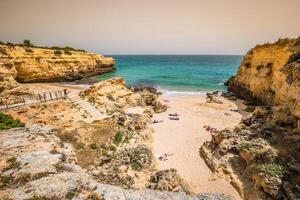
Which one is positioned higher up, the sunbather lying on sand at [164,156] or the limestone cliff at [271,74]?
the limestone cliff at [271,74]

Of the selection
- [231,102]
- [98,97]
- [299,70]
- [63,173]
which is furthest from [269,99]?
[63,173]

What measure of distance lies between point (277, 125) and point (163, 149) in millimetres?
9521

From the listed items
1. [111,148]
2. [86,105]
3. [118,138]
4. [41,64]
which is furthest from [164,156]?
[41,64]

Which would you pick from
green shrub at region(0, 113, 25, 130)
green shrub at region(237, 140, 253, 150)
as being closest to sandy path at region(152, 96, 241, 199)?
green shrub at region(237, 140, 253, 150)

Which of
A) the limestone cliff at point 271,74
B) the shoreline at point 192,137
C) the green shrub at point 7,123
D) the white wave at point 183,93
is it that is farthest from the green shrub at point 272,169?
the white wave at point 183,93

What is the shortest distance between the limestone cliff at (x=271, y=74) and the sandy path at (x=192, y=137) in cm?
486

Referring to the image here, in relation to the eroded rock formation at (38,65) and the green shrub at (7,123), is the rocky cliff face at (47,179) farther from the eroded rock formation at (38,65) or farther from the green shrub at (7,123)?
the eroded rock formation at (38,65)

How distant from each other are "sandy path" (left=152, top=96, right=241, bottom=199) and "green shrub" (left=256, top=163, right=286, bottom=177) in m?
2.18

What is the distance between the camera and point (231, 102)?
34156mm

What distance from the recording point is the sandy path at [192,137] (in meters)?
13.8

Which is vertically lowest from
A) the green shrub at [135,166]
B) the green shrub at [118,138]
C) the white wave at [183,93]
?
the white wave at [183,93]

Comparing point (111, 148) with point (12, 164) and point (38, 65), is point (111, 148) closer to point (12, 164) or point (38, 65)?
point (12, 164)

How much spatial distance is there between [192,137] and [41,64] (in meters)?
34.8

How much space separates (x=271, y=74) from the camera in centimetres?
2972
